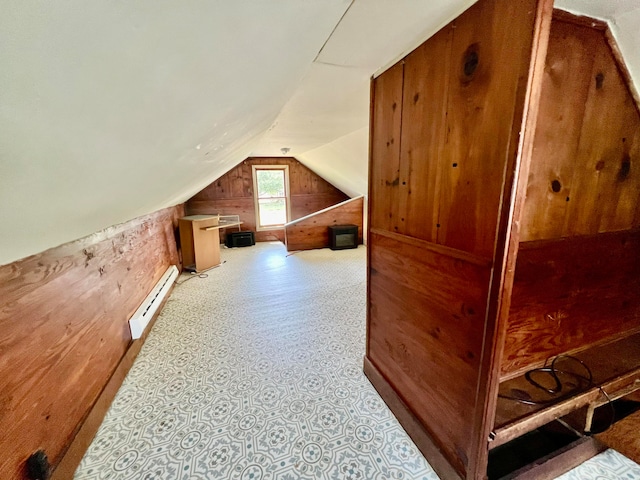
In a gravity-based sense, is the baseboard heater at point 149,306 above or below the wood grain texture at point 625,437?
above

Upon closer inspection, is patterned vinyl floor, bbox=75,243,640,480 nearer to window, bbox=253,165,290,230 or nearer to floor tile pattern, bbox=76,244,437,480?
floor tile pattern, bbox=76,244,437,480

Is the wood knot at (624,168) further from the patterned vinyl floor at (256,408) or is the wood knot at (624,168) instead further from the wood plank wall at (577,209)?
the patterned vinyl floor at (256,408)

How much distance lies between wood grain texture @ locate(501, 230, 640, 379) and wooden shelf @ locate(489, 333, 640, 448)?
0.06 meters

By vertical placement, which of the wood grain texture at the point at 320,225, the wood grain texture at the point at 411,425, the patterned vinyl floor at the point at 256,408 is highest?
the wood grain texture at the point at 320,225

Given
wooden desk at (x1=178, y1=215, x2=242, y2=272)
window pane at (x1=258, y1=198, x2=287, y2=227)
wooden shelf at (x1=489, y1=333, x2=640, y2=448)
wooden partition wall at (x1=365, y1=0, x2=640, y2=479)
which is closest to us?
wooden partition wall at (x1=365, y1=0, x2=640, y2=479)

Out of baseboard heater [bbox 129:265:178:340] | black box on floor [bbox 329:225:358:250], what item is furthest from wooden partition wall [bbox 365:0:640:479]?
black box on floor [bbox 329:225:358:250]

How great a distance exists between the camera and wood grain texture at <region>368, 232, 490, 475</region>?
3.08ft

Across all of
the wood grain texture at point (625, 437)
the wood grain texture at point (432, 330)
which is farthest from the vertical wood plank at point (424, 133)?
the wood grain texture at point (625, 437)

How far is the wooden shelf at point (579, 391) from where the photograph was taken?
1.02m

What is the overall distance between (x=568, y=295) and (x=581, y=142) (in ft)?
2.33

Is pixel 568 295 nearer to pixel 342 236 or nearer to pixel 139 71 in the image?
pixel 139 71

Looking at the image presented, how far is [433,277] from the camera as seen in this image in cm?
108

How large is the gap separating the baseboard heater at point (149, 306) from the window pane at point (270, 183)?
2.98 metres

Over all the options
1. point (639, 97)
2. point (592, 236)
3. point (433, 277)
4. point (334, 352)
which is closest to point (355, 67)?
point (433, 277)
